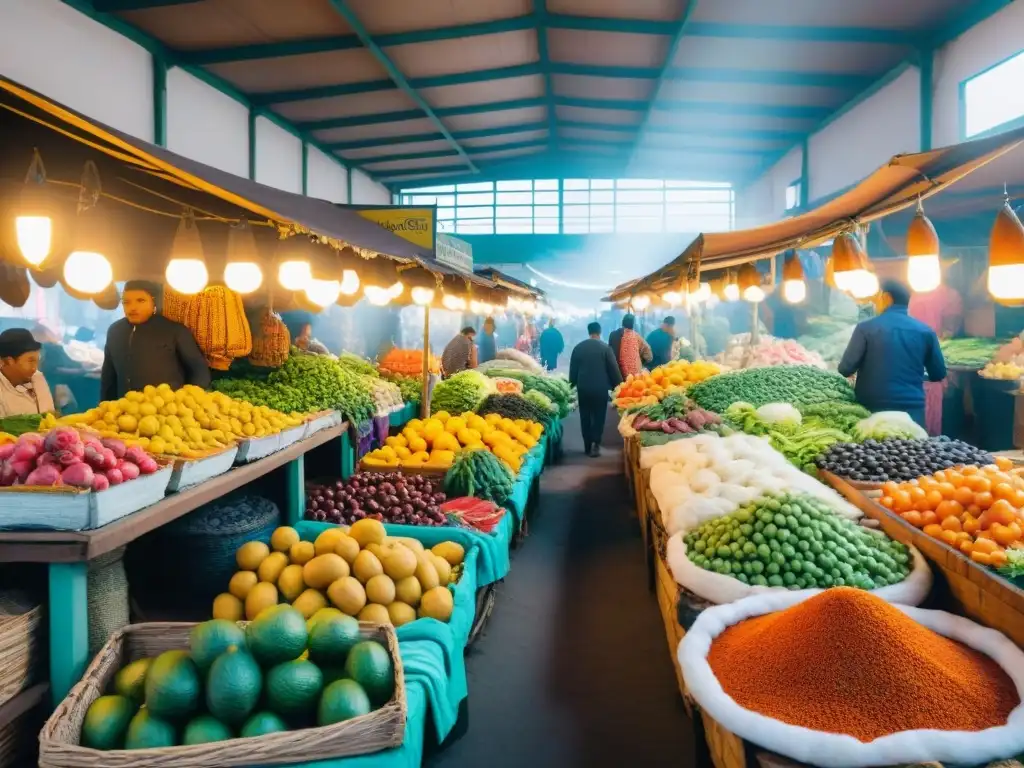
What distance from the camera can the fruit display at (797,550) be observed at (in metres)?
2.68

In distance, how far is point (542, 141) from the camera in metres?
15.4

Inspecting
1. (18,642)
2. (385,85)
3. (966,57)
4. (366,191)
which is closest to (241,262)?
(18,642)

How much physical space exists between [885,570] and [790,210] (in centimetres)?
1179

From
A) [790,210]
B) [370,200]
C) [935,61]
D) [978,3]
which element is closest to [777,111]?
[790,210]

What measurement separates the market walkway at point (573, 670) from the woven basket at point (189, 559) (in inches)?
46.5

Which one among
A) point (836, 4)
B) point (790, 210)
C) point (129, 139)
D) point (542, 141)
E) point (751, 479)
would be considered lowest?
point (751, 479)

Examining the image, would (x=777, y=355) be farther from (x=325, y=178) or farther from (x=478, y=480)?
(x=325, y=178)

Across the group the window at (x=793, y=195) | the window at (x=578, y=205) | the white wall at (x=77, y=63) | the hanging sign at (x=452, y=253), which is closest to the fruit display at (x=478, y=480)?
the hanging sign at (x=452, y=253)

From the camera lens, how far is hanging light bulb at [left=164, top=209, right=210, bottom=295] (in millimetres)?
3131

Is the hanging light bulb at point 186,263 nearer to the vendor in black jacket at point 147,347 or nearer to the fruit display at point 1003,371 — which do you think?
the vendor in black jacket at point 147,347

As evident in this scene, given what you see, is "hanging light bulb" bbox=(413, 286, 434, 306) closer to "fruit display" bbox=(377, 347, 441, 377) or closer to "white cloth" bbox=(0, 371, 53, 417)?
"fruit display" bbox=(377, 347, 441, 377)

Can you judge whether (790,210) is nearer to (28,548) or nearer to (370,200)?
(370,200)

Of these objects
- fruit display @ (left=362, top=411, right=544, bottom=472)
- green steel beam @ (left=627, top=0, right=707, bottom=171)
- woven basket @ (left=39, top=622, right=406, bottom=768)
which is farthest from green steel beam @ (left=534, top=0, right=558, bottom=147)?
woven basket @ (left=39, top=622, right=406, bottom=768)

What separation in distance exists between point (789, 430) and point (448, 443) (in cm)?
234
